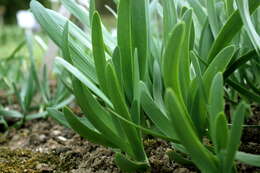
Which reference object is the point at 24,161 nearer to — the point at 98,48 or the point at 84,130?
the point at 84,130

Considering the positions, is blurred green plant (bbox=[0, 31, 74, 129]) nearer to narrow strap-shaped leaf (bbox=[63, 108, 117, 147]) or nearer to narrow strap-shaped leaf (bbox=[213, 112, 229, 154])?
narrow strap-shaped leaf (bbox=[63, 108, 117, 147])

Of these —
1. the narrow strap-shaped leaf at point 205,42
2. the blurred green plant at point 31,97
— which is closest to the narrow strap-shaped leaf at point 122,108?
the narrow strap-shaped leaf at point 205,42

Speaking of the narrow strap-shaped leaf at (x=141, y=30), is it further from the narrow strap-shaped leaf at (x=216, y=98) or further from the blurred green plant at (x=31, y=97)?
the blurred green plant at (x=31, y=97)

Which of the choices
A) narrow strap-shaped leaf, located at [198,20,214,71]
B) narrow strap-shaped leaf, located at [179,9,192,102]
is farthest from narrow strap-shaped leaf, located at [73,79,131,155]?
narrow strap-shaped leaf, located at [198,20,214,71]

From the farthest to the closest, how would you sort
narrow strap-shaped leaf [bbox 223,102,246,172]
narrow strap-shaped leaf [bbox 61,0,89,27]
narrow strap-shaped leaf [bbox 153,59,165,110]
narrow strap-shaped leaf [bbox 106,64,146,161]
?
narrow strap-shaped leaf [bbox 61,0,89,27]
narrow strap-shaped leaf [bbox 153,59,165,110]
narrow strap-shaped leaf [bbox 106,64,146,161]
narrow strap-shaped leaf [bbox 223,102,246,172]

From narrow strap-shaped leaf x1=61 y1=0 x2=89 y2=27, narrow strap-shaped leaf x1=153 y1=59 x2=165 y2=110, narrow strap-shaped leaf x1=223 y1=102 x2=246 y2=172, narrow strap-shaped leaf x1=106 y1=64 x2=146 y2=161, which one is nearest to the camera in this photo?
narrow strap-shaped leaf x1=223 y1=102 x2=246 y2=172

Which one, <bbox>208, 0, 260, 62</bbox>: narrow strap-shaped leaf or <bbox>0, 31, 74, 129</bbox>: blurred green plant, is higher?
<bbox>208, 0, 260, 62</bbox>: narrow strap-shaped leaf
